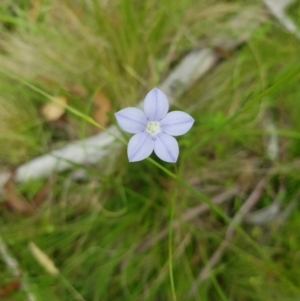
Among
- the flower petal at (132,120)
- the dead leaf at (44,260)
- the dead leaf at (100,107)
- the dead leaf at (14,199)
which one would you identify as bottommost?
the flower petal at (132,120)

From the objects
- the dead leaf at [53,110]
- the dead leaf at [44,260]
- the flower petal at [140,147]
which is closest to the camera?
the flower petal at [140,147]

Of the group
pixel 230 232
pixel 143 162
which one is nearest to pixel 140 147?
pixel 143 162

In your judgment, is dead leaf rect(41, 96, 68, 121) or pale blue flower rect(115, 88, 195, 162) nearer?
pale blue flower rect(115, 88, 195, 162)

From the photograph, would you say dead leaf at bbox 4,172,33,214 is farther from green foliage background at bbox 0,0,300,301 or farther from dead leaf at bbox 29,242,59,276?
dead leaf at bbox 29,242,59,276

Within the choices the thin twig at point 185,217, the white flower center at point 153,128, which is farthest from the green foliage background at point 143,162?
the white flower center at point 153,128

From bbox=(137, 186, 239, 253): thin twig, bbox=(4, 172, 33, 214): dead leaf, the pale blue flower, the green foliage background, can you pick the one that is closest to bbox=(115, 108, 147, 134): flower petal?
the pale blue flower

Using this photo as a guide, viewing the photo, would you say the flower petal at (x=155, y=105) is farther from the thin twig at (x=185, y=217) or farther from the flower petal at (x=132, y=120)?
the thin twig at (x=185, y=217)

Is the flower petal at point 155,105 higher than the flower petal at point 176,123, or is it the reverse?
the flower petal at point 155,105

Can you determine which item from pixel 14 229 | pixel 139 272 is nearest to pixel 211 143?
pixel 139 272
